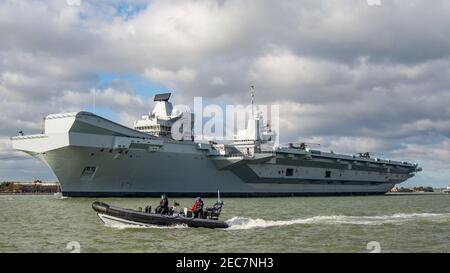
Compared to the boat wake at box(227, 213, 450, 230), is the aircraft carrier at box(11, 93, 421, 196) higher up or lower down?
higher up

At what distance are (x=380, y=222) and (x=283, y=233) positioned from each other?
23.9 feet

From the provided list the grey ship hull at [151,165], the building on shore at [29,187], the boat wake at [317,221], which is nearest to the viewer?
the boat wake at [317,221]

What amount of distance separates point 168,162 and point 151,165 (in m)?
2.03

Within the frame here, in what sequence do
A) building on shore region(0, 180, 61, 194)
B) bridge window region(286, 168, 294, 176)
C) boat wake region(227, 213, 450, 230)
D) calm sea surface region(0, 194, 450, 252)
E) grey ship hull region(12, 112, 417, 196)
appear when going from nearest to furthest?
calm sea surface region(0, 194, 450, 252) → boat wake region(227, 213, 450, 230) → grey ship hull region(12, 112, 417, 196) → bridge window region(286, 168, 294, 176) → building on shore region(0, 180, 61, 194)

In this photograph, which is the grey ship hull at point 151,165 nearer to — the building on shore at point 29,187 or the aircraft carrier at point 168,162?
the aircraft carrier at point 168,162

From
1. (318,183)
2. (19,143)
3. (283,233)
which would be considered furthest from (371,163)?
(283,233)

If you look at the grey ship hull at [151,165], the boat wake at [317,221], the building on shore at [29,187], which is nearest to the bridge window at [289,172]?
the grey ship hull at [151,165]

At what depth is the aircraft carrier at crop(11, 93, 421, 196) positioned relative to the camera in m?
47.0

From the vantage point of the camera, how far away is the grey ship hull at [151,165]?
46.7 m

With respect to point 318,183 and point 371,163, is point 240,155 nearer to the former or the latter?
point 318,183

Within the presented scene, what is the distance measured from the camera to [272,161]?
210 ft

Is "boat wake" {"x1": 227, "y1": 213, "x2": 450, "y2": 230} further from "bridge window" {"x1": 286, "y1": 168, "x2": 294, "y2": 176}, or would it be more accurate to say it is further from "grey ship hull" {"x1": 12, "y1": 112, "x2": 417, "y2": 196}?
"bridge window" {"x1": 286, "y1": 168, "x2": 294, "y2": 176}

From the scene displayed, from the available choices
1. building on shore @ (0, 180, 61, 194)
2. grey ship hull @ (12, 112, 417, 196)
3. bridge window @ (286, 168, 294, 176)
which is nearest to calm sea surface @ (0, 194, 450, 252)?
grey ship hull @ (12, 112, 417, 196)
